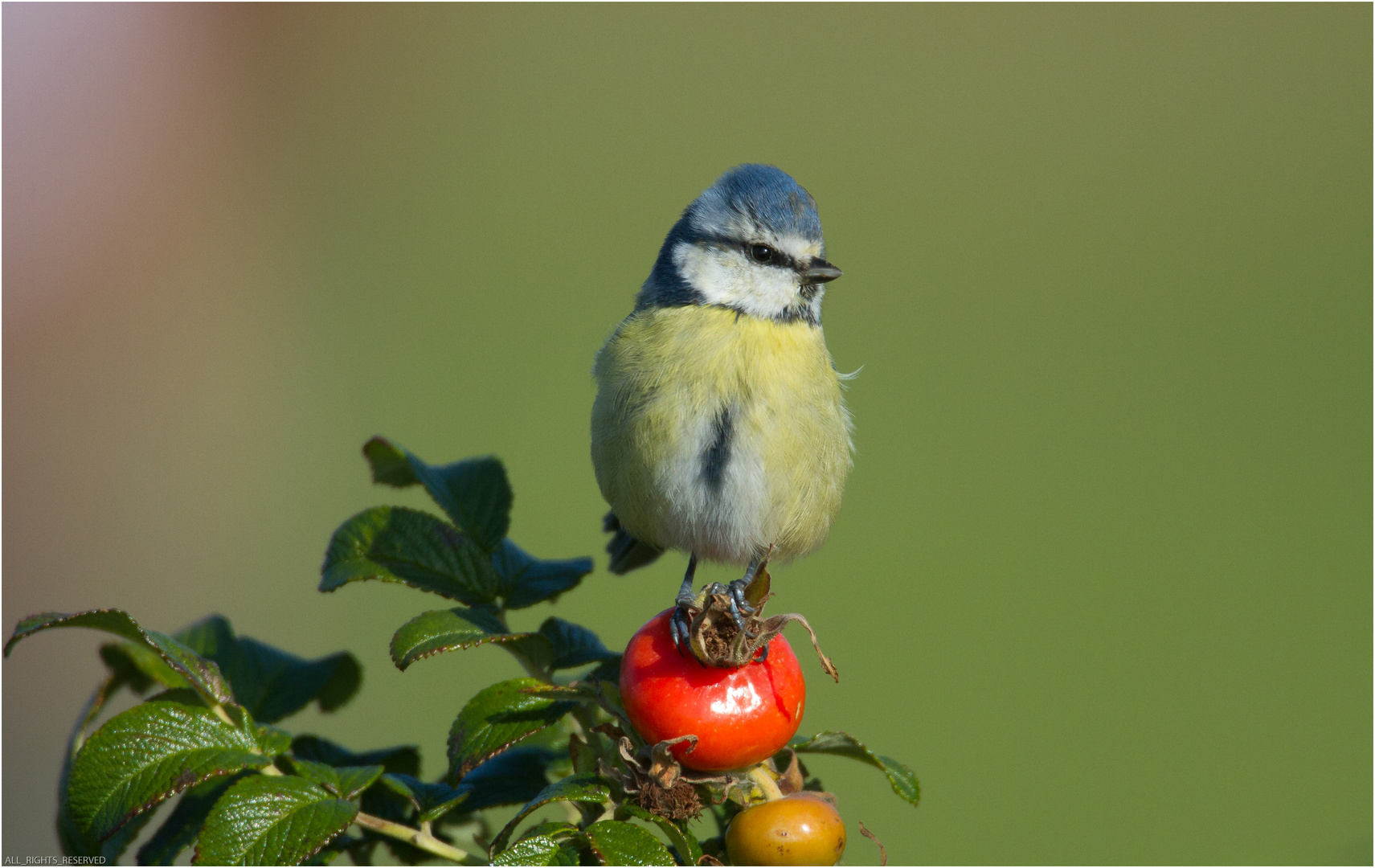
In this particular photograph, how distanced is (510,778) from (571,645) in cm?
24

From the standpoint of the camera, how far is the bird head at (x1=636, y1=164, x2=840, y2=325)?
2357 millimetres

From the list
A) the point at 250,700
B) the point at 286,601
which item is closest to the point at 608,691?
the point at 250,700

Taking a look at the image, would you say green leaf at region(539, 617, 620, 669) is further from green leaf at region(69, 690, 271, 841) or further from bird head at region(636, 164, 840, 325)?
bird head at region(636, 164, 840, 325)

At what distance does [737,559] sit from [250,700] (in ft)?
3.53

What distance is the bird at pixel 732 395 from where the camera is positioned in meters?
2.24

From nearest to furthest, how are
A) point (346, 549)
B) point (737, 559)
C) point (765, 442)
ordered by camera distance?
point (346, 549)
point (765, 442)
point (737, 559)

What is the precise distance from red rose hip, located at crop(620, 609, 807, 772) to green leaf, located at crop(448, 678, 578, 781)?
143 mm

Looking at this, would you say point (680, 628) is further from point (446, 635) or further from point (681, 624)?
point (446, 635)

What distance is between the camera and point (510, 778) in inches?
66.6

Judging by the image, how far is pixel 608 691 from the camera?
1.56 m

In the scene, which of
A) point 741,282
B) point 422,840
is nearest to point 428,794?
point 422,840

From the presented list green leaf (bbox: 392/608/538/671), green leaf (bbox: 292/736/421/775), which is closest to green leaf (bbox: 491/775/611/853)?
green leaf (bbox: 392/608/538/671)

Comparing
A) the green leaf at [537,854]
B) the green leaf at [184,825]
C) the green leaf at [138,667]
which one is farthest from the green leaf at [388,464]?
the green leaf at [537,854]

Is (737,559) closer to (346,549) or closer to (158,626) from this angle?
(346,549)
